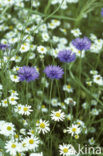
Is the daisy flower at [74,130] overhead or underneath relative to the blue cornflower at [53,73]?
underneath

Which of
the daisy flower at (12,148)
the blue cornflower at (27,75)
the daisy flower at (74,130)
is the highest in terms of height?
the blue cornflower at (27,75)

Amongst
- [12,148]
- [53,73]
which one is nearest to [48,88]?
[53,73]

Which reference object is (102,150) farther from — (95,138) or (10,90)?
(10,90)

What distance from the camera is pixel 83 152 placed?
95 centimetres

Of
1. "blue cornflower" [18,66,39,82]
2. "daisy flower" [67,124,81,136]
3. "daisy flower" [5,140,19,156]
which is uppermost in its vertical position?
"blue cornflower" [18,66,39,82]

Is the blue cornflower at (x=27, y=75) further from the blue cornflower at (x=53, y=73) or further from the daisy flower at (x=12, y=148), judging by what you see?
the daisy flower at (x=12, y=148)

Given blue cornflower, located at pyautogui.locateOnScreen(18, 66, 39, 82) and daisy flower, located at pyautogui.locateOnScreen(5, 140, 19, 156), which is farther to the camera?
blue cornflower, located at pyautogui.locateOnScreen(18, 66, 39, 82)

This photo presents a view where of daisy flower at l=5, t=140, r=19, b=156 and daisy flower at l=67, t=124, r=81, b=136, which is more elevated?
daisy flower at l=67, t=124, r=81, b=136

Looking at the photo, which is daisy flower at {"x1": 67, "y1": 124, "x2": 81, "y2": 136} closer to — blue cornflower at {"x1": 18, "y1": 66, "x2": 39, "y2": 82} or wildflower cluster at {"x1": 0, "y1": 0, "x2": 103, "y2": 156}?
wildflower cluster at {"x1": 0, "y1": 0, "x2": 103, "y2": 156}

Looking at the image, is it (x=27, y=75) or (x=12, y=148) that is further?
(x=27, y=75)

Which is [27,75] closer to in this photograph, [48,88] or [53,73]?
[53,73]

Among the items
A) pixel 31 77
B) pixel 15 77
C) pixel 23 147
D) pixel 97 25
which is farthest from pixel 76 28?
pixel 23 147

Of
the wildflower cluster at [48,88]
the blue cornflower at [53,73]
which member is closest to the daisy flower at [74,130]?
the wildflower cluster at [48,88]

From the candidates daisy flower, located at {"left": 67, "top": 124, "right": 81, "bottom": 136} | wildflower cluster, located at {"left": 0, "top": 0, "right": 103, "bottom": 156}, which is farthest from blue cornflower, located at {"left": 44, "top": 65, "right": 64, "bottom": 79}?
daisy flower, located at {"left": 67, "top": 124, "right": 81, "bottom": 136}
